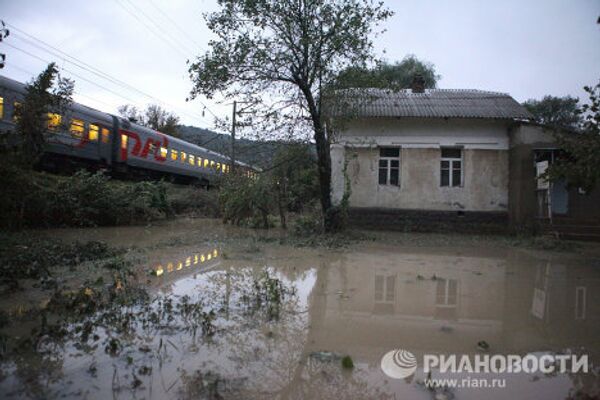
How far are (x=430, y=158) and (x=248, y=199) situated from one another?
680cm

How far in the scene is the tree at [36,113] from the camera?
1009cm

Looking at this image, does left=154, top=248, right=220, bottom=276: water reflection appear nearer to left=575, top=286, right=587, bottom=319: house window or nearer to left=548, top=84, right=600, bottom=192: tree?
left=575, top=286, right=587, bottom=319: house window

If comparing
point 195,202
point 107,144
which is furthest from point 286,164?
point 107,144

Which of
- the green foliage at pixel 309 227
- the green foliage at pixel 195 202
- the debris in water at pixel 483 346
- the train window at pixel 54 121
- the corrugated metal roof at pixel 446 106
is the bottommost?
the debris in water at pixel 483 346

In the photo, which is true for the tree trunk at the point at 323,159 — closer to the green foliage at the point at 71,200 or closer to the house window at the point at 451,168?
the house window at the point at 451,168

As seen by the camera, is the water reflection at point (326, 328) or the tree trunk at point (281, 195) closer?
the water reflection at point (326, 328)

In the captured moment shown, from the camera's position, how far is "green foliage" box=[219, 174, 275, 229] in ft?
42.1

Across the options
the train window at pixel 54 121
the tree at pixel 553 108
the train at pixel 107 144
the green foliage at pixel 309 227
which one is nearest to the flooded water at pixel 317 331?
the green foliage at pixel 309 227

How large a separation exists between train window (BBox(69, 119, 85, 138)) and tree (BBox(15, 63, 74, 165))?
3740 mm

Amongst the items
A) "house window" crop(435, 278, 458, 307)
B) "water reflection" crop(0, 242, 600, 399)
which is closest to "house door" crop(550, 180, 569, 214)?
"water reflection" crop(0, 242, 600, 399)

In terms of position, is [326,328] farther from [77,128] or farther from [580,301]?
[77,128]

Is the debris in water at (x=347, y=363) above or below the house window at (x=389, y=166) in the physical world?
below

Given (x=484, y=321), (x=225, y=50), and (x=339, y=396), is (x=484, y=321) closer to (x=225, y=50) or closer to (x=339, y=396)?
(x=339, y=396)

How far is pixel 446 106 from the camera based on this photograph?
14.7m
